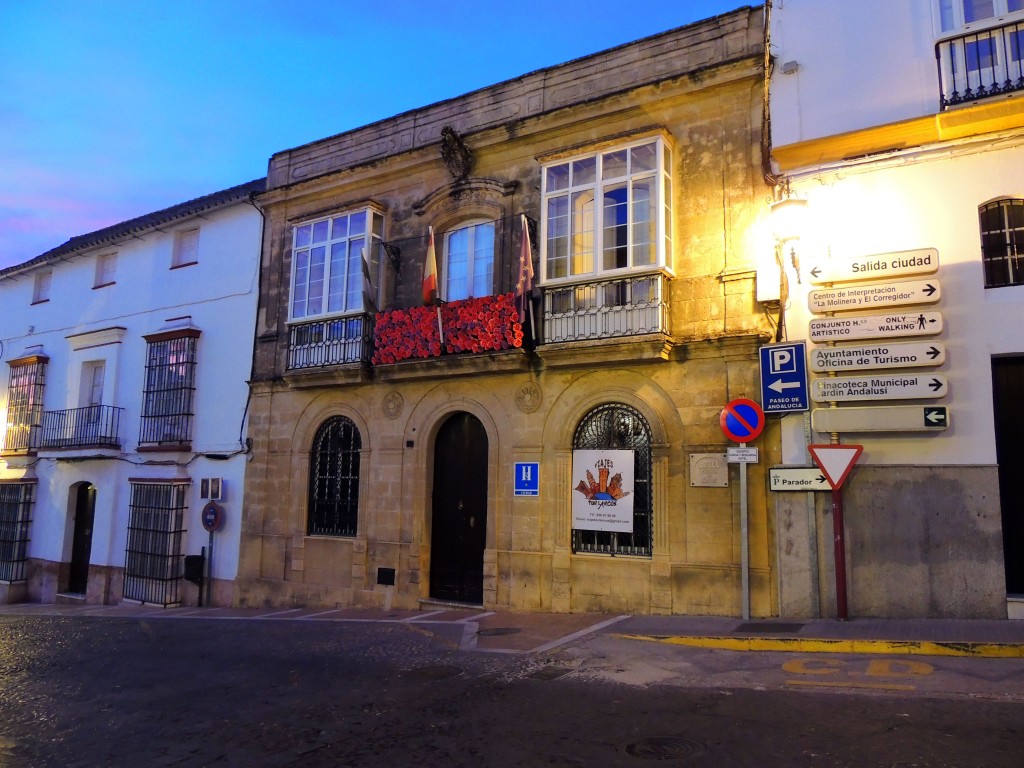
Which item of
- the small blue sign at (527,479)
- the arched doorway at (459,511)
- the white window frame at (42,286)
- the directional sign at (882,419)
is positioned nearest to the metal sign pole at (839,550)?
the directional sign at (882,419)

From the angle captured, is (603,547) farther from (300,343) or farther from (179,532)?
(179,532)

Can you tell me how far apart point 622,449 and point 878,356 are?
3603 millimetres

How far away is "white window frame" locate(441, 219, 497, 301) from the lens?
12766 mm

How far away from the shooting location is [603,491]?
10898 mm

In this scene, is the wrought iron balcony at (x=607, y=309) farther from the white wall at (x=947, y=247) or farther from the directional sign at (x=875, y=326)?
the directional sign at (x=875, y=326)

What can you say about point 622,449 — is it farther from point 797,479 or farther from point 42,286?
point 42,286

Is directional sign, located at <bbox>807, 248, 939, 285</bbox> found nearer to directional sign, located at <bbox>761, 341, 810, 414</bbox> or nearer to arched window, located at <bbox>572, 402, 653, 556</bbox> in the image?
directional sign, located at <bbox>761, 341, 810, 414</bbox>

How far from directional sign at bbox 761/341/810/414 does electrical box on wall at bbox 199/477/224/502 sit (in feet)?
35.4

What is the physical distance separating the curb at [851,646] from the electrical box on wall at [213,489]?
32.5ft

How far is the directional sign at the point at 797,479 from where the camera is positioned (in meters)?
9.12

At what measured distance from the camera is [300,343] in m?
14.3

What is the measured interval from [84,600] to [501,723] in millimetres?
15574

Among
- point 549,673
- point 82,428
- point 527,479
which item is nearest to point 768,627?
point 549,673

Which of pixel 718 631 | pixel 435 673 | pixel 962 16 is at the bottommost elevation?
pixel 435 673
